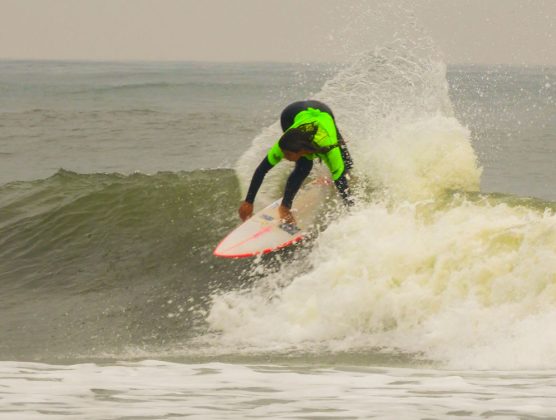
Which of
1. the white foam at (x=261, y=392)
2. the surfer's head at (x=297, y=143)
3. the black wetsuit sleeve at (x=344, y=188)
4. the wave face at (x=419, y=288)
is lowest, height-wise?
the white foam at (x=261, y=392)

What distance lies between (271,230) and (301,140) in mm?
1023

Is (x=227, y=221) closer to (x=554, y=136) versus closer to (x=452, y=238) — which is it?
(x=452, y=238)

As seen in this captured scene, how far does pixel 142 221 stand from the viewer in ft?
37.4

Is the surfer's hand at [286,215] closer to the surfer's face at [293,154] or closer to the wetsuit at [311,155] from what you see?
the wetsuit at [311,155]

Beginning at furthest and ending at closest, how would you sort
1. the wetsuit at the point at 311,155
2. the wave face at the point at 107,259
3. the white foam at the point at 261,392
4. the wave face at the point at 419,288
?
the wetsuit at the point at 311,155 < the wave face at the point at 107,259 < the wave face at the point at 419,288 < the white foam at the point at 261,392

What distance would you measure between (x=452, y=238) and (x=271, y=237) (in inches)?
74.1

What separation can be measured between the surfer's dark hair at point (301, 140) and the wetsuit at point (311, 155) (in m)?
0.04

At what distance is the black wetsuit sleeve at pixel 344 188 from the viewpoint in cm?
909

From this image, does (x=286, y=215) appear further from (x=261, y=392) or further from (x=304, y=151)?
(x=261, y=392)

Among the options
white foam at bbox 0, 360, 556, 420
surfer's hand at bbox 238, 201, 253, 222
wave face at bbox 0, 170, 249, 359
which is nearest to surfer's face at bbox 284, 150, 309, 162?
surfer's hand at bbox 238, 201, 253, 222

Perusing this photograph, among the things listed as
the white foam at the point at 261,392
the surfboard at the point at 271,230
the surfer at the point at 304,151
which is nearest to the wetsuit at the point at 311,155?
the surfer at the point at 304,151

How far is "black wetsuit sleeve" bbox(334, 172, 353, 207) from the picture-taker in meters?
9.09

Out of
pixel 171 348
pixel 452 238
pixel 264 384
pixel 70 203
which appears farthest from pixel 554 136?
pixel 264 384

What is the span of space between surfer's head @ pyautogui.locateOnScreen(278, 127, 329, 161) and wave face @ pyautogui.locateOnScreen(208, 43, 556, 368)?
2.38 feet
